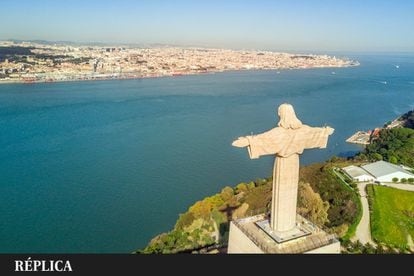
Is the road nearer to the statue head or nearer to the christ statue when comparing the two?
the christ statue

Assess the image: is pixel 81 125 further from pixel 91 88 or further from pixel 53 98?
pixel 91 88

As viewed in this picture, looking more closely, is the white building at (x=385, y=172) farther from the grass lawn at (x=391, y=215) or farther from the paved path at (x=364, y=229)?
the paved path at (x=364, y=229)

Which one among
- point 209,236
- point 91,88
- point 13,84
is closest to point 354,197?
point 209,236

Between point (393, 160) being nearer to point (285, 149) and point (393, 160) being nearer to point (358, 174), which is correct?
point (358, 174)

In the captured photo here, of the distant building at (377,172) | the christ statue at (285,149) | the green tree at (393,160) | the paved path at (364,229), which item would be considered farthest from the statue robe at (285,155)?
the green tree at (393,160)

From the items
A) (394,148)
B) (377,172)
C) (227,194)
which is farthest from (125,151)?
(394,148)
